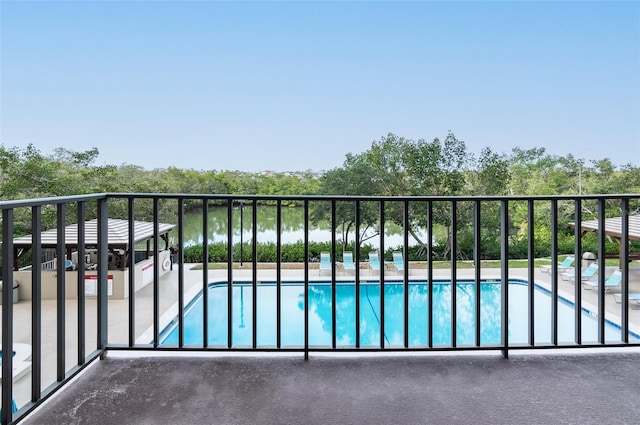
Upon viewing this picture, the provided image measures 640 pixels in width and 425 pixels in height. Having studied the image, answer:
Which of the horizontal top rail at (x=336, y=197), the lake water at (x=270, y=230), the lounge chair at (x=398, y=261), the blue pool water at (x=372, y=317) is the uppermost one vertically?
the horizontal top rail at (x=336, y=197)

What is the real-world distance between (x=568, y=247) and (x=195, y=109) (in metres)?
20.1

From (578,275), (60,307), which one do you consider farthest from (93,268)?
(578,275)

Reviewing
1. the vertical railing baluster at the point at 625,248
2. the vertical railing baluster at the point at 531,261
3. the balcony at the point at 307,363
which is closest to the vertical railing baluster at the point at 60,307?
the balcony at the point at 307,363

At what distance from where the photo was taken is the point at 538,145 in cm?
2158

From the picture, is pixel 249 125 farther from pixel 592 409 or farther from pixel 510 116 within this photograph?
pixel 592 409

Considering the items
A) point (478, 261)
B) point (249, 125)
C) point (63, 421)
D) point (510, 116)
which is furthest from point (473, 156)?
point (63, 421)

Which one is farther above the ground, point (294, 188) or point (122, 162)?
point (122, 162)

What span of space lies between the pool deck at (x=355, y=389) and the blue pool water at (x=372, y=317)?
610 cm

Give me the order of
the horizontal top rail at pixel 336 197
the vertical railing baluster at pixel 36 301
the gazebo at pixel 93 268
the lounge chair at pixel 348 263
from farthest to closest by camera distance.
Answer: the lounge chair at pixel 348 263, the gazebo at pixel 93 268, the horizontal top rail at pixel 336 197, the vertical railing baluster at pixel 36 301

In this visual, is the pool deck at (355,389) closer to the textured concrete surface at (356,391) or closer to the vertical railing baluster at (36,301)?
the textured concrete surface at (356,391)

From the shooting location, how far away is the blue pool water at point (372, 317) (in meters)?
8.93

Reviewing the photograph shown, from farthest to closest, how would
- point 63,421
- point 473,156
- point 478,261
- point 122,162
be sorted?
point 122,162 → point 473,156 → point 478,261 → point 63,421

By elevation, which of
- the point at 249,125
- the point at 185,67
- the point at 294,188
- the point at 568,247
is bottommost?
the point at 568,247

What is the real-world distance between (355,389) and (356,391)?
0.02 meters
